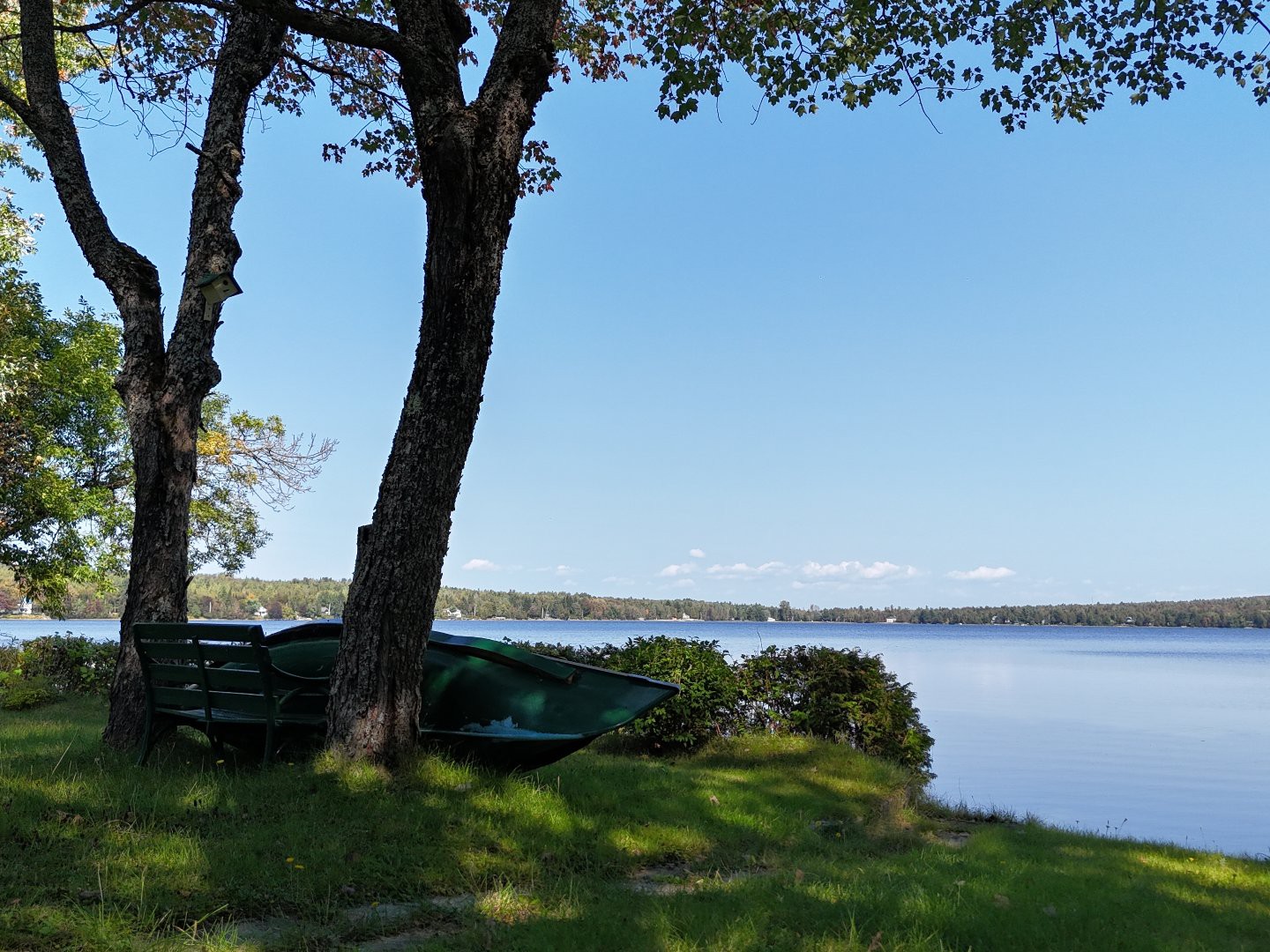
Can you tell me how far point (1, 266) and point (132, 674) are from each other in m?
16.5

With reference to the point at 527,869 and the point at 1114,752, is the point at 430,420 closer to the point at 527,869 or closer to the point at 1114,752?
the point at 527,869

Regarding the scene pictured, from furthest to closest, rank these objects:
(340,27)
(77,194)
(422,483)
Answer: (77,194)
(340,27)
(422,483)

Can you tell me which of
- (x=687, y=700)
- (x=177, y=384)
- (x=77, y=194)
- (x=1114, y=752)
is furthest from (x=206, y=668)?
(x=1114, y=752)

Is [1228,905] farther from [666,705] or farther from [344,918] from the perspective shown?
[666,705]

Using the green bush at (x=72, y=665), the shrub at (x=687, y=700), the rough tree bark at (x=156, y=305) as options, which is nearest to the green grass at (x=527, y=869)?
the rough tree bark at (x=156, y=305)

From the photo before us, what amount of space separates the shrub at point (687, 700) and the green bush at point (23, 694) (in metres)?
10.2

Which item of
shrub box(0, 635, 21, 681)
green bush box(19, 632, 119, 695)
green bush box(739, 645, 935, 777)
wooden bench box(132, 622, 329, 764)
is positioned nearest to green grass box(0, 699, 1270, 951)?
wooden bench box(132, 622, 329, 764)

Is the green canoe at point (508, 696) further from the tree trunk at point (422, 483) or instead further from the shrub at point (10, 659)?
the shrub at point (10, 659)

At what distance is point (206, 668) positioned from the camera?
6656mm

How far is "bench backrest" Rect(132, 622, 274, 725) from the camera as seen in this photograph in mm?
6441

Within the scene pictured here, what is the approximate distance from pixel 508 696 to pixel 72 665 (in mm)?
12824

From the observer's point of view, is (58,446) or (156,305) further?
(58,446)

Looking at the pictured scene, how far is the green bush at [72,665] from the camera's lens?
15883 millimetres

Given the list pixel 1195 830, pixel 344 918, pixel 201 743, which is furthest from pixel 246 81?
pixel 1195 830
